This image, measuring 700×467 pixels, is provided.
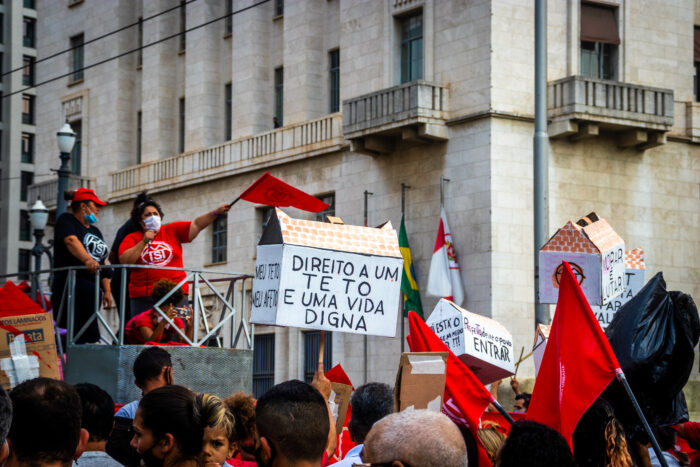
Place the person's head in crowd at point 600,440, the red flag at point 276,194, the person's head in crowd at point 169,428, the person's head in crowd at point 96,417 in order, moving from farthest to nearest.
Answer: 1. the red flag at point 276,194
2. the person's head in crowd at point 96,417
3. the person's head in crowd at point 600,440
4. the person's head in crowd at point 169,428

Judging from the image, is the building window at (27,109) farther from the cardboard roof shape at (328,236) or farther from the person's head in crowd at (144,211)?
the cardboard roof shape at (328,236)

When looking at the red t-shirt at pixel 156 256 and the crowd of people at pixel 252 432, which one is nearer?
the crowd of people at pixel 252 432

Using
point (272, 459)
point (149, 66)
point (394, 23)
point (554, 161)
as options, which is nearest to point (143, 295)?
point (272, 459)

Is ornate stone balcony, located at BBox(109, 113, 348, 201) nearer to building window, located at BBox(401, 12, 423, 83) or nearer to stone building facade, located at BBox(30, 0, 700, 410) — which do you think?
stone building facade, located at BBox(30, 0, 700, 410)

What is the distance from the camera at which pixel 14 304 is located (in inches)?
444

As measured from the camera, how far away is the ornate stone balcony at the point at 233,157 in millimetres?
30172

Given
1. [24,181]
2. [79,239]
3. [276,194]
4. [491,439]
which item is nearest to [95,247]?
[79,239]

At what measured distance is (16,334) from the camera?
1114 cm

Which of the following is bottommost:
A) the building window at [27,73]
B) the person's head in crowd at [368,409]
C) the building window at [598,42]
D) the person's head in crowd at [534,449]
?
the person's head in crowd at [368,409]

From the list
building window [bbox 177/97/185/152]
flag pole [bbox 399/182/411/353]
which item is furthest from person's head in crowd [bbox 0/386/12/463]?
building window [bbox 177/97/185/152]

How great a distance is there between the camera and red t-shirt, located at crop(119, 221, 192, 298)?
39.9 ft

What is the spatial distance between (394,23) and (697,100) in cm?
719

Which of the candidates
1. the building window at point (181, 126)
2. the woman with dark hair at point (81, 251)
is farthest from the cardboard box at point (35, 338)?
the building window at point (181, 126)

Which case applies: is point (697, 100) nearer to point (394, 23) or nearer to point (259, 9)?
point (394, 23)
